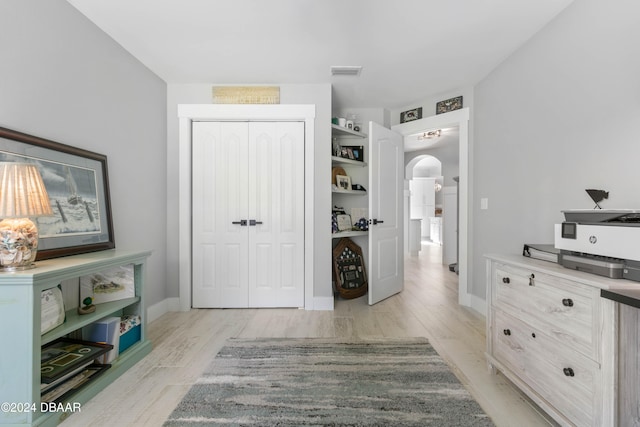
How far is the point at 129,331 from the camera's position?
1.94m

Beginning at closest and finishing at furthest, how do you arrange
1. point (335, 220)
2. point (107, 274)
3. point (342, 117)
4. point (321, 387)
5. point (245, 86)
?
point (321, 387) < point (107, 274) < point (245, 86) < point (335, 220) < point (342, 117)

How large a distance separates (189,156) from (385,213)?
2229 millimetres

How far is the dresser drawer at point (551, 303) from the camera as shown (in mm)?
1147

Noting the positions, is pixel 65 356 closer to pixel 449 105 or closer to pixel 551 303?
pixel 551 303

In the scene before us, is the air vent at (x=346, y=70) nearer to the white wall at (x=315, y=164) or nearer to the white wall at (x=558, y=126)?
the white wall at (x=315, y=164)

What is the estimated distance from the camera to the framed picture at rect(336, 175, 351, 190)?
3.42 metres

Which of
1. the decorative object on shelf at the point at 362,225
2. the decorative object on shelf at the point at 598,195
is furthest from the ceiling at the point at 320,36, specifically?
the decorative object on shelf at the point at 362,225

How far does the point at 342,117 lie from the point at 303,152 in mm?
1003

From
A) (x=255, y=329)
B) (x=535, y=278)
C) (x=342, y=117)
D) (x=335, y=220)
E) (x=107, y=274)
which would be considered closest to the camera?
(x=535, y=278)

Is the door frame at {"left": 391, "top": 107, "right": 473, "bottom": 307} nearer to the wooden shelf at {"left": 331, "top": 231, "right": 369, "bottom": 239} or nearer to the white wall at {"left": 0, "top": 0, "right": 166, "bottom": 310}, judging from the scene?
the wooden shelf at {"left": 331, "top": 231, "right": 369, "bottom": 239}

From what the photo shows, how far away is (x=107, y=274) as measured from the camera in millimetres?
1971

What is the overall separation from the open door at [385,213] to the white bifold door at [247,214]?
0.77 meters

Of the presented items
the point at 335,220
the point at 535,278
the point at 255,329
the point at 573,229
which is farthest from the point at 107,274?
the point at 573,229

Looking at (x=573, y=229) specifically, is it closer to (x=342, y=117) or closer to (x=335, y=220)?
(x=335, y=220)
